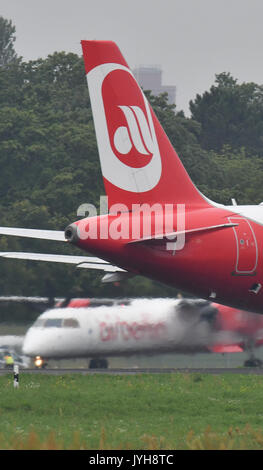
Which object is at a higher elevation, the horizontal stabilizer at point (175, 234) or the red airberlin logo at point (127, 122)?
the red airberlin logo at point (127, 122)

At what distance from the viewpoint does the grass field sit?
20.4 metres

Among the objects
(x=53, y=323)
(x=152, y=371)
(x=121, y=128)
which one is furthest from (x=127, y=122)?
(x=152, y=371)

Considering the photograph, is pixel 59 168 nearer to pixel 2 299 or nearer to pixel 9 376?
pixel 2 299

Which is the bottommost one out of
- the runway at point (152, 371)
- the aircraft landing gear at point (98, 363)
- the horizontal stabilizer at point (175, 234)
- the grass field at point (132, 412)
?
the grass field at point (132, 412)

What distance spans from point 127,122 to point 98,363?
37.4 ft

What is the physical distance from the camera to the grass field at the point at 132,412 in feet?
67.0

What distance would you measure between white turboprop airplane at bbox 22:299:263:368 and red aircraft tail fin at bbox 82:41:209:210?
789 centimetres

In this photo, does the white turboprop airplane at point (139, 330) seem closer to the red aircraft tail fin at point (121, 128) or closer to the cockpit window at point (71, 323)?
the cockpit window at point (71, 323)

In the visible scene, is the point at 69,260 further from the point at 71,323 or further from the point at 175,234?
the point at 175,234

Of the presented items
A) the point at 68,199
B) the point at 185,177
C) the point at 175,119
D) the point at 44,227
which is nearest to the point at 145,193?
the point at 185,177

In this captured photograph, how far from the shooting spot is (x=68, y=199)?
78438 mm

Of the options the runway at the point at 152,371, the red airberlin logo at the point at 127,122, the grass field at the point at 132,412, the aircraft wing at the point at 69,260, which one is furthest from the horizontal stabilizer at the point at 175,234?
the runway at the point at 152,371

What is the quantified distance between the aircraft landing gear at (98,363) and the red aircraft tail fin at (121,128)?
9.19 meters

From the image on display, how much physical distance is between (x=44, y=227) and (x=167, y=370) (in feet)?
78.5
